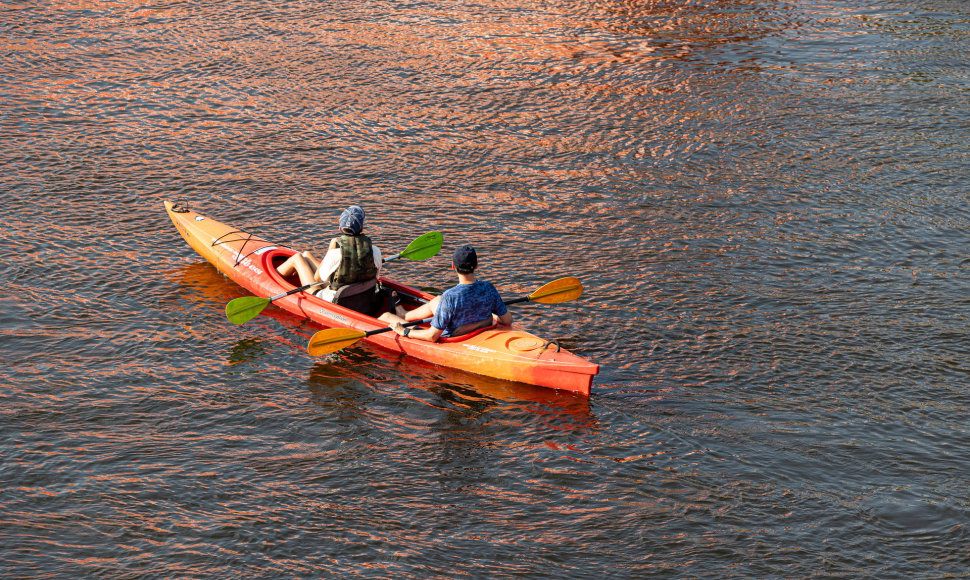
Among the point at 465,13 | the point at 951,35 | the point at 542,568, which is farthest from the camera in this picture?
the point at 465,13

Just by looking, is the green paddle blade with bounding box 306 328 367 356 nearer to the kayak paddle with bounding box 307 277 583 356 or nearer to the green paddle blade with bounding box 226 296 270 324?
the kayak paddle with bounding box 307 277 583 356

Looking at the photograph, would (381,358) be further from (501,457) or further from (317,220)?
(317,220)

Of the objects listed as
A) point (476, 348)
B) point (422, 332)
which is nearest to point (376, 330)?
point (422, 332)

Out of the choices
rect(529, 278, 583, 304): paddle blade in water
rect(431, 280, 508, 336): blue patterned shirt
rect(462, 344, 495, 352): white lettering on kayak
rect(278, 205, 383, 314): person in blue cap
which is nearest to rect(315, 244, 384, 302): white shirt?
rect(278, 205, 383, 314): person in blue cap

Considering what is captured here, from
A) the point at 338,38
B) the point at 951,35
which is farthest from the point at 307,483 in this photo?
the point at 951,35

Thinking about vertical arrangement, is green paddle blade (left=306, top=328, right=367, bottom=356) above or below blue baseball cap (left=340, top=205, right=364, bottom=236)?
below

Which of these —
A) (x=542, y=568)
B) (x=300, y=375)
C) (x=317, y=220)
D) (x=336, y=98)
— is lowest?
(x=542, y=568)

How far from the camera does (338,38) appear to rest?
19656 mm

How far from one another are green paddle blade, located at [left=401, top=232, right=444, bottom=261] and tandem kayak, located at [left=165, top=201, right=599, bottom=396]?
41cm

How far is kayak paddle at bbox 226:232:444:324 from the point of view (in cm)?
1034

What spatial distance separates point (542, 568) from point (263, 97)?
12.0 m

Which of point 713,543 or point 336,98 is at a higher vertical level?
point 336,98

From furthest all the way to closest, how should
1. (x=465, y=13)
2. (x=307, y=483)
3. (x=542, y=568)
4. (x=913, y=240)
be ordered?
(x=465, y=13)
(x=913, y=240)
(x=307, y=483)
(x=542, y=568)

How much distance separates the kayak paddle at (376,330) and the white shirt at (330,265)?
79 cm
